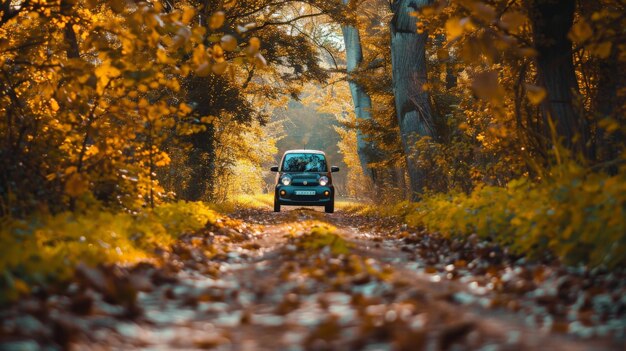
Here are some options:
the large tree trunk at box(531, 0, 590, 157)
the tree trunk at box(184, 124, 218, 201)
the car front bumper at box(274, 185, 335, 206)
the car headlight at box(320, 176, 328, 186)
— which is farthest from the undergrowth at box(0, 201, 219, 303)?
the car headlight at box(320, 176, 328, 186)

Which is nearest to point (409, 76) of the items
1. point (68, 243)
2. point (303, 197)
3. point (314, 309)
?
point (303, 197)

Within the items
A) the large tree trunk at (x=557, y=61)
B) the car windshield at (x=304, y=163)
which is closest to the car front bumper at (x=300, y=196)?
the car windshield at (x=304, y=163)

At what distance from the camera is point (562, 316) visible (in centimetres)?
383

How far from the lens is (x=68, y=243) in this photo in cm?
551

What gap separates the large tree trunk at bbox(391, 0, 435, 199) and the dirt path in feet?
26.7

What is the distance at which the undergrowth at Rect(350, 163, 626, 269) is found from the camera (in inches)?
183

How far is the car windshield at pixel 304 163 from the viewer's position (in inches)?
758

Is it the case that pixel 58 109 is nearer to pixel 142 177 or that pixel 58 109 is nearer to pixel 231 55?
pixel 142 177

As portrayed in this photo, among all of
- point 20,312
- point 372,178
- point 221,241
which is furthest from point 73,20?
point 372,178

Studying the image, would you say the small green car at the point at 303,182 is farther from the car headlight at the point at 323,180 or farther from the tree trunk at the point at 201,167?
the tree trunk at the point at 201,167

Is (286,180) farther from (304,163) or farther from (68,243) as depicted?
(68,243)

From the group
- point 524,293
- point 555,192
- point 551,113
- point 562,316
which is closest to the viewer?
point 562,316

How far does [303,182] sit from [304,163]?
89cm

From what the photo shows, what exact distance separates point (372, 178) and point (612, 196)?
18867 mm
